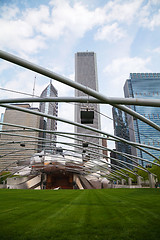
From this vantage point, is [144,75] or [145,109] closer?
[145,109]

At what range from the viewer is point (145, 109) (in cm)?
16375

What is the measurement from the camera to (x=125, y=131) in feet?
591

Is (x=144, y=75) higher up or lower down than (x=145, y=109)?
higher up

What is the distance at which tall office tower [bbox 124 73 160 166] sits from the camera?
15382 cm

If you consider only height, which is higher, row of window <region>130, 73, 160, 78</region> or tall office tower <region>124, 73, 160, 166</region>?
row of window <region>130, 73, 160, 78</region>

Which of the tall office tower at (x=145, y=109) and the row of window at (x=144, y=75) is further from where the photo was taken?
the row of window at (x=144, y=75)

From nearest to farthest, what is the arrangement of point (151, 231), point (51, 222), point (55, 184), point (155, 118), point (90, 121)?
point (151, 231) → point (51, 222) → point (90, 121) → point (55, 184) → point (155, 118)

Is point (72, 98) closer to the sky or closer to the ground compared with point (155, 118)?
closer to the ground

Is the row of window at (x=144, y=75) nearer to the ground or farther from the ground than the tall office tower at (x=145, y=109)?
farther from the ground

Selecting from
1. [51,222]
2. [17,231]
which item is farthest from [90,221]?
[17,231]

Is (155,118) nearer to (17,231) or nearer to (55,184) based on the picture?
(55,184)

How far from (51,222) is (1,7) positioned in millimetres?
14133

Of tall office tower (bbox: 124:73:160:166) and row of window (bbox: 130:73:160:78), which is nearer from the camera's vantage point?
tall office tower (bbox: 124:73:160:166)

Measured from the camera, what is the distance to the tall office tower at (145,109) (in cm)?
15382
